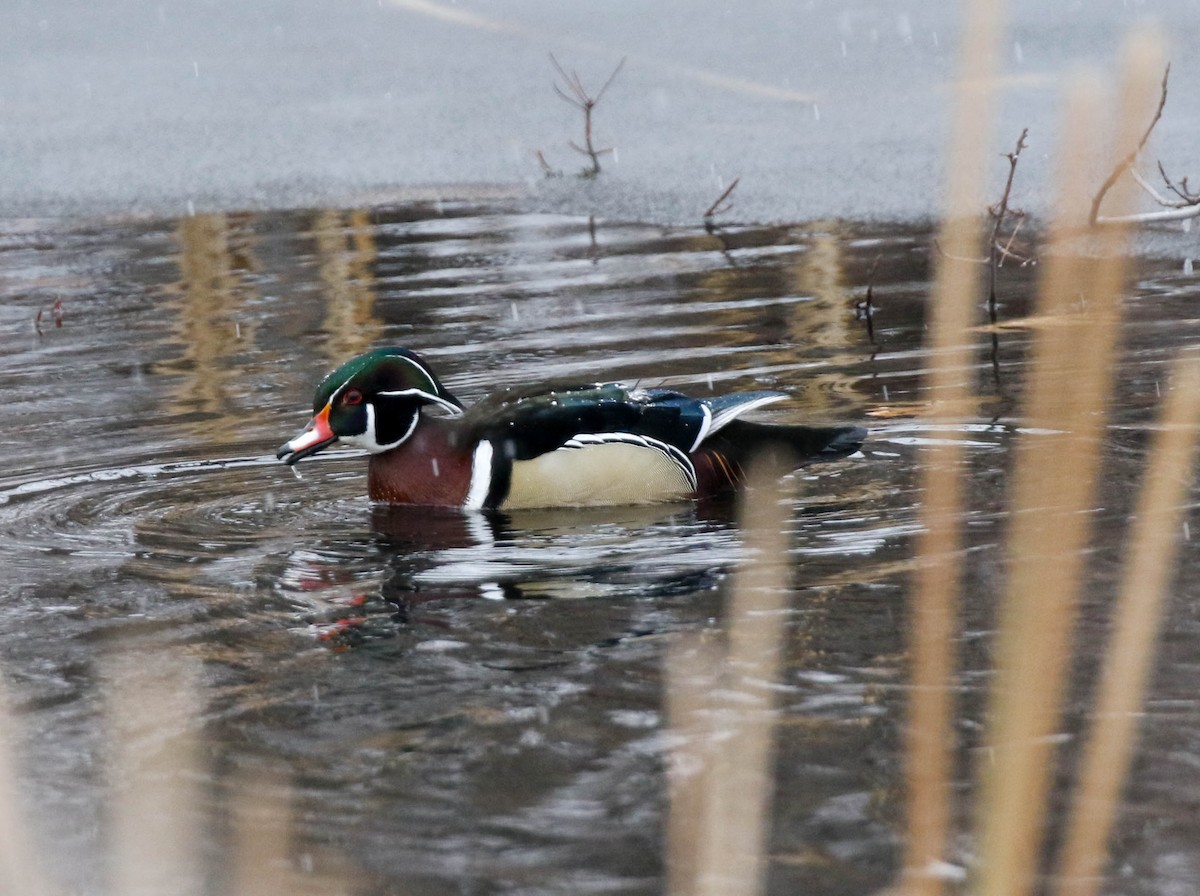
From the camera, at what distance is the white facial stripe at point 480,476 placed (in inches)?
229

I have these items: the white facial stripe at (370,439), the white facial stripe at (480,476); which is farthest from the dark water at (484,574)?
the white facial stripe at (370,439)

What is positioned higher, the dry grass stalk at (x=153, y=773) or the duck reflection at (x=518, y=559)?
the duck reflection at (x=518, y=559)

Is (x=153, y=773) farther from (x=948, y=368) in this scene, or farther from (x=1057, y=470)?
(x=1057, y=470)

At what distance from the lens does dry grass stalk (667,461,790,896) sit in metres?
2.94

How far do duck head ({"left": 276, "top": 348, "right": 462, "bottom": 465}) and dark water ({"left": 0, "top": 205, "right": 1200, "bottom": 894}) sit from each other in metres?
0.24

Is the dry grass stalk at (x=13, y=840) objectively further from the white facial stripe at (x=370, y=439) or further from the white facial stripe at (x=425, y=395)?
the white facial stripe at (x=425, y=395)

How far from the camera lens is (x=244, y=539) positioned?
18.1 ft

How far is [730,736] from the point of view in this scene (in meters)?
3.53

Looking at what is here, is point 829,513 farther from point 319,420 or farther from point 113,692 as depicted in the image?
point 113,692

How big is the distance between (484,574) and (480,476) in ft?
2.77

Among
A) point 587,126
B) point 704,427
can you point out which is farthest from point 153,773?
point 587,126

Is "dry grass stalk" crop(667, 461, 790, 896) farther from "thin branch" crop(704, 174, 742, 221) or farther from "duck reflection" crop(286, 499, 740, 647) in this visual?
"thin branch" crop(704, 174, 742, 221)

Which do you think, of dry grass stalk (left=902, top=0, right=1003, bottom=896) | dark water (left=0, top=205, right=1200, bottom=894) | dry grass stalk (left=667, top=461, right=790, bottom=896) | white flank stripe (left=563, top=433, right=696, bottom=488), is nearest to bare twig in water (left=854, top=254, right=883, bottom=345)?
dark water (left=0, top=205, right=1200, bottom=894)

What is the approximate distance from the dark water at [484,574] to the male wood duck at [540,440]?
0.40ft
